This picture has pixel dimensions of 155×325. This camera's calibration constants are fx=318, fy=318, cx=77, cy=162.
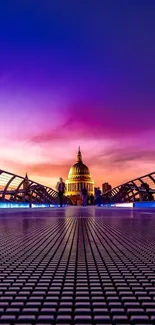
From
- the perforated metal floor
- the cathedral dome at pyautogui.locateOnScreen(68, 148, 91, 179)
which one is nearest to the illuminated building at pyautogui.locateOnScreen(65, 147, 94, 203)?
the cathedral dome at pyautogui.locateOnScreen(68, 148, 91, 179)

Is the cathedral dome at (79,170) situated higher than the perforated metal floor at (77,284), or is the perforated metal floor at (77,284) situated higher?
the cathedral dome at (79,170)

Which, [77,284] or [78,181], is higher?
[78,181]

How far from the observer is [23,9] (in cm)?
862

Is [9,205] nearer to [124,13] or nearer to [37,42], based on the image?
[37,42]

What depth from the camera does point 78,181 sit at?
13512 cm

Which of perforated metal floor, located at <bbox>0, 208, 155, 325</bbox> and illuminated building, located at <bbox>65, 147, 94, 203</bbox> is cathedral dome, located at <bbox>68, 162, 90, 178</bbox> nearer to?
illuminated building, located at <bbox>65, 147, 94, 203</bbox>

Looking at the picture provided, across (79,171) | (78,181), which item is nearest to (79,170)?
(79,171)

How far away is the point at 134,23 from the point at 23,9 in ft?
12.0

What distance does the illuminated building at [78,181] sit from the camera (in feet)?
442

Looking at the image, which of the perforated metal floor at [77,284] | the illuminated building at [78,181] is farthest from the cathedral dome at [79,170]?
the perforated metal floor at [77,284]

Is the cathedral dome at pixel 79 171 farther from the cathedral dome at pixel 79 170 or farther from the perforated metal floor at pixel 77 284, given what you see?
the perforated metal floor at pixel 77 284

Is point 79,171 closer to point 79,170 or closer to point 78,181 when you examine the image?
point 79,170

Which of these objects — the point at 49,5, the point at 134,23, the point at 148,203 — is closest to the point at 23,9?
the point at 49,5

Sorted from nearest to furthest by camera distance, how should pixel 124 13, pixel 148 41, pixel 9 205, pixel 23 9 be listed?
pixel 23 9 < pixel 124 13 < pixel 148 41 < pixel 9 205
